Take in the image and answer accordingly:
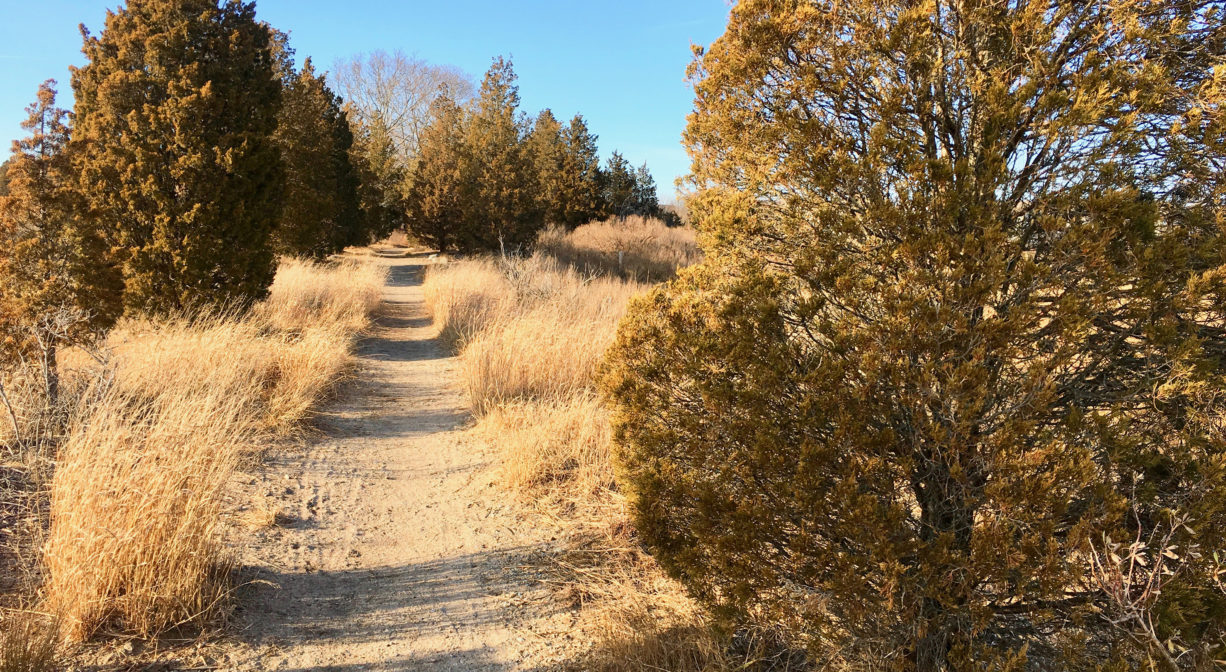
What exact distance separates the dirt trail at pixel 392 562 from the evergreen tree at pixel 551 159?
20445mm

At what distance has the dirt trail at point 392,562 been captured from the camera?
112 inches

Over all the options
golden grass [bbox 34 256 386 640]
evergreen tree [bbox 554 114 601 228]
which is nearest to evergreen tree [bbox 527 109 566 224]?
evergreen tree [bbox 554 114 601 228]

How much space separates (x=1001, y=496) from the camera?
181 centimetres

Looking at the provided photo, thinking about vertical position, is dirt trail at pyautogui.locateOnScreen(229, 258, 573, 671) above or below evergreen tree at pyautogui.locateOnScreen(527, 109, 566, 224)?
below

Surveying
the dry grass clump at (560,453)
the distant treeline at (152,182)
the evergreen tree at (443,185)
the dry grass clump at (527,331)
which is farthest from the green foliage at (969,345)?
the evergreen tree at (443,185)

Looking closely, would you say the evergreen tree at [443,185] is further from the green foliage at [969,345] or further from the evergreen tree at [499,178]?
the green foliage at [969,345]

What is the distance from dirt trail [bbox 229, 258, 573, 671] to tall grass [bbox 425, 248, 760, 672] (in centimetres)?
22

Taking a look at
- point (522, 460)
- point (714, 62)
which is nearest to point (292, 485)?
point (522, 460)

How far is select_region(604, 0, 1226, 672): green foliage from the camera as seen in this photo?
181cm

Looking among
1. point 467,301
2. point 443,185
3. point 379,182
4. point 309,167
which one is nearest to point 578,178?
point 443,185

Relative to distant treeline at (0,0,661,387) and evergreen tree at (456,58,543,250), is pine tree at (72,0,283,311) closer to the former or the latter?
distant treeline at (0,0,661,387)

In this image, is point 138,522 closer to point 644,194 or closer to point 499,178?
point 499,178

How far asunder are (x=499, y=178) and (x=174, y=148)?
12231 millimetres

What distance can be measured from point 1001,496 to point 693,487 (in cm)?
103
